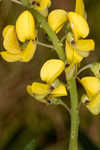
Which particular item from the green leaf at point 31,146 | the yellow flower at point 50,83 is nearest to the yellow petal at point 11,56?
the yellow flower at point 50,83

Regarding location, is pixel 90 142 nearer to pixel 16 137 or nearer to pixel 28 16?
pixel 16 137

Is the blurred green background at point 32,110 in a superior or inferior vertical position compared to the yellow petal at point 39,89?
inferior

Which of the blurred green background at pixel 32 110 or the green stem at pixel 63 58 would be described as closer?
the green stem at pixel 63 58

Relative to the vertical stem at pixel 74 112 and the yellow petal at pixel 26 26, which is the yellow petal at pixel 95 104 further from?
the yellow petal at pixel 26 26

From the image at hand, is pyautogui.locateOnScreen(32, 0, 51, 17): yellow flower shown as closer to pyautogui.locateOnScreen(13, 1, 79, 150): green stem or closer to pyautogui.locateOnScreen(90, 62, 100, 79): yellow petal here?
pyautogui.locateOnScreen(13, 1, 79, 150): green stem

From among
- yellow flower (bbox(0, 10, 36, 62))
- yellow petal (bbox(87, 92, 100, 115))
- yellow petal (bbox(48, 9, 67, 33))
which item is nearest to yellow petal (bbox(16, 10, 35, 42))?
yellow flower (bbox(0, 10, 36, 62))

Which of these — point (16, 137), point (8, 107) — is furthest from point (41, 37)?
point (16, 137)

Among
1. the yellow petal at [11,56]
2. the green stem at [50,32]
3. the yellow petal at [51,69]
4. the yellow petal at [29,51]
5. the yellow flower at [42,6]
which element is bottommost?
the yellow petal at [51,69]
